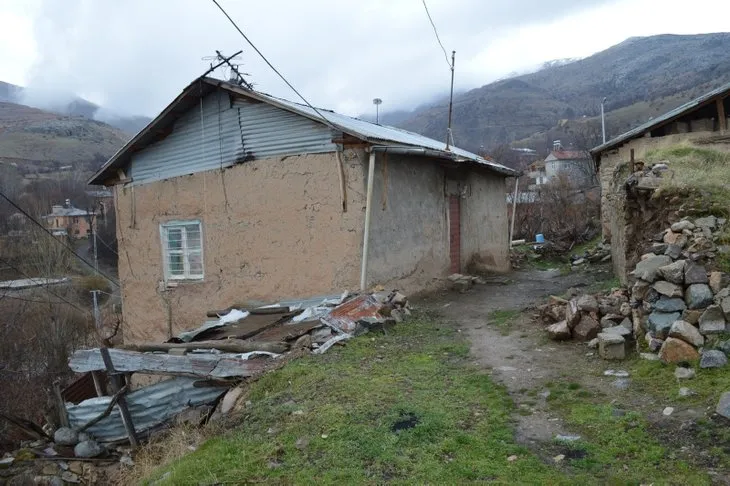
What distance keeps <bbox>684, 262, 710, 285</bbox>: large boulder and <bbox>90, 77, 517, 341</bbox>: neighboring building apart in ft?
16.2

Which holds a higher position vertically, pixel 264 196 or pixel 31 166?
pixel 31 166

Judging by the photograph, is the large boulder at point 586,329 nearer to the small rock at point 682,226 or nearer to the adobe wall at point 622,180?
the small rock at point 682,226

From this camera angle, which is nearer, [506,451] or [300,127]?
[506,451]

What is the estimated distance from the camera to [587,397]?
16.5 ft

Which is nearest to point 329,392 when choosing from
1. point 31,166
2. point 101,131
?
point 31,166

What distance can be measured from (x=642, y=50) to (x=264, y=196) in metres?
202

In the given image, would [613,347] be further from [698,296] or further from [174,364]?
[174,364]

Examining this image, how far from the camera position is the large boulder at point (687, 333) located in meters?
5.13

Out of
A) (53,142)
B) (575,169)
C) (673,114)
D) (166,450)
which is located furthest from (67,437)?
(53,142)

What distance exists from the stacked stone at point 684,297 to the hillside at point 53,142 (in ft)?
244

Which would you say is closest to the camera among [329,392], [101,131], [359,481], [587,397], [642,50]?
[359,481]

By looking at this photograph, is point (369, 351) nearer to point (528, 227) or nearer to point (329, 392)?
point (329, 392)

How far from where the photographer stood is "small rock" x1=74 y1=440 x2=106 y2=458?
7559mm

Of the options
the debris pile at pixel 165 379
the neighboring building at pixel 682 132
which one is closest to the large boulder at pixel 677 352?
the debris pile at pixel 165 379
